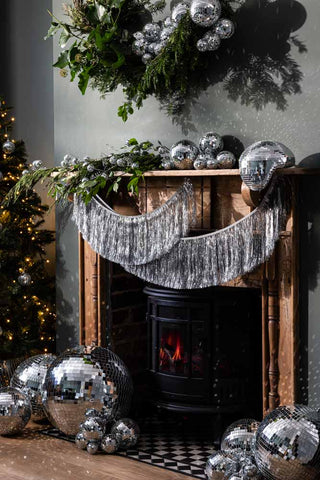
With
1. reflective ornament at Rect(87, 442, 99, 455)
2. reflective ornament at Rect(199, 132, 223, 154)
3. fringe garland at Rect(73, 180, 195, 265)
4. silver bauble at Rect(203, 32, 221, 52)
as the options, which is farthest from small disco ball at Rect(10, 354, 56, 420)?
silver bauble at Rect(203, 32, 221, 52)

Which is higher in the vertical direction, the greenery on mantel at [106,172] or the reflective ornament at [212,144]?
the reflective ornament at [212,144]

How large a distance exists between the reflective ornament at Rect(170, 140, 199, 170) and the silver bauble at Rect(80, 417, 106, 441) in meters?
1.21

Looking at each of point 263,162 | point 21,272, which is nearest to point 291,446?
point 263,162

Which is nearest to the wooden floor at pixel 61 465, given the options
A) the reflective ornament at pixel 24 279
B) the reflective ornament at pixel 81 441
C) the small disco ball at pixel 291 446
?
the reflective ornament at pixel 81 441

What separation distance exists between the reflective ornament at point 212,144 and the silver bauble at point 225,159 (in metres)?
0.06

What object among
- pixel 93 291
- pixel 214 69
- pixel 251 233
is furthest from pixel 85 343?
pixel 214 69

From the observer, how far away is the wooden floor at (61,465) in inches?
113

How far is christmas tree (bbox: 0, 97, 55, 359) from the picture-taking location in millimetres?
4066

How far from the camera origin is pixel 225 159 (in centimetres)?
308

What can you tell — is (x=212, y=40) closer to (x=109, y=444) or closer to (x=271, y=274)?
(x=271, y=274)

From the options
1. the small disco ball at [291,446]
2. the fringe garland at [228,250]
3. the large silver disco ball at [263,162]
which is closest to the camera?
the small disco ball at [291,446]

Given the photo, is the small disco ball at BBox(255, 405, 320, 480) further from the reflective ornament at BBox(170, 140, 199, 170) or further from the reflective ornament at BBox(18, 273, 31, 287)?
the reflective ornament at BBox(18, 273, 31, 287)

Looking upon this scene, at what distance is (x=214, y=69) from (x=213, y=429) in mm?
1702

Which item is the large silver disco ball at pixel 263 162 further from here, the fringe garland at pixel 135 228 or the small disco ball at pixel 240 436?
the small disco ball at pixel 240 436
